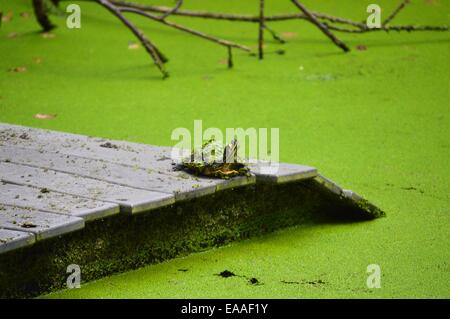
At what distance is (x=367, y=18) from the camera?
4258mm

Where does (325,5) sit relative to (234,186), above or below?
above

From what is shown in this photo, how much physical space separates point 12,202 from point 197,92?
1719 millimetres

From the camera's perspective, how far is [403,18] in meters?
4.36

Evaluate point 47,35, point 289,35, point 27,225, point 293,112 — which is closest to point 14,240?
point 27,225

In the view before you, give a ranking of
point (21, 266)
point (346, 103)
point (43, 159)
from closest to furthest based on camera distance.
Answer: point (21, 266)
point (43, 159)
point (346, 103)

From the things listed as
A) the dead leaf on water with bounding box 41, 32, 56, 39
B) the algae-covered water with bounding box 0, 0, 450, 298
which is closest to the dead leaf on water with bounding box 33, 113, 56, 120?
the algae-covered water with bounding box 0, 0, 450, 298

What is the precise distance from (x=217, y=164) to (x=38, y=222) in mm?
528

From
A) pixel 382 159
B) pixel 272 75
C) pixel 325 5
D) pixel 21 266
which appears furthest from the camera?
pixel 325 5

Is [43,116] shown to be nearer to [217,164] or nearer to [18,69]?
[18,69]

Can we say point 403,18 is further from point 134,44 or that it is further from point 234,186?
point 234,186

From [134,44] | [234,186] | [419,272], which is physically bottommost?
[419,272]

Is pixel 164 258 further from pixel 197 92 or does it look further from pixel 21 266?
pixel 197 92

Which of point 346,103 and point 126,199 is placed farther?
point 346,103

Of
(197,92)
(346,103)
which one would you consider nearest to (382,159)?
(346,103)
